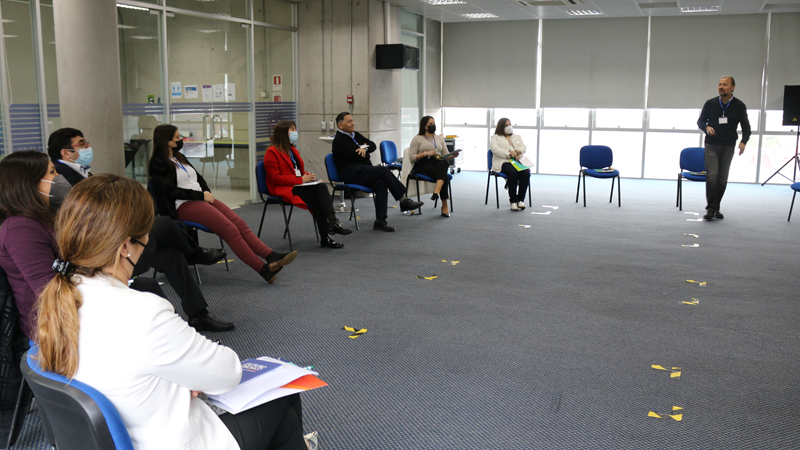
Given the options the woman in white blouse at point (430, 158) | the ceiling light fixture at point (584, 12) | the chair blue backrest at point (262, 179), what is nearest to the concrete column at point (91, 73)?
the chair blue backrest at point (262, 179)

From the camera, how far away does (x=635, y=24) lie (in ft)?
38.6

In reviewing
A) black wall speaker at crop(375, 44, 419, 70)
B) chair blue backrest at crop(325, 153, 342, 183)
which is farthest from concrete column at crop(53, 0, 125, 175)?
black wall speaker at crop(375, 44, 419, 70)

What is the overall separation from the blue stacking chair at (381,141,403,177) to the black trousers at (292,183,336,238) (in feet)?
9.61

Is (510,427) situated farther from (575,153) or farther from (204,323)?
(575,153)

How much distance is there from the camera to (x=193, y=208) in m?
4.75

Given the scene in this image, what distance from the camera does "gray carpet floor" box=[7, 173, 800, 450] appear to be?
107 inches

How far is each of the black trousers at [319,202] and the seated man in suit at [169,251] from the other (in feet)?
6.75

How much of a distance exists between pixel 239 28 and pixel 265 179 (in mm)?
3599

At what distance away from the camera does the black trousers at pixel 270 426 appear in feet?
5.64

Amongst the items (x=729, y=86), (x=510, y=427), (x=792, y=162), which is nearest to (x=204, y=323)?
(x=510, y=427)

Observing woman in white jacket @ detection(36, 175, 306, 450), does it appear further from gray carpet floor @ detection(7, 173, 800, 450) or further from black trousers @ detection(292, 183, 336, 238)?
black trousers @ detection(292, 183, 336, 238)

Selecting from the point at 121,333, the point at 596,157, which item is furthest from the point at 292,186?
the point at 596,157

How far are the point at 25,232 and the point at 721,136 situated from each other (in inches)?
302

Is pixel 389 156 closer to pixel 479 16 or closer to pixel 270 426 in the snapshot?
Answer: pixel 479 16
